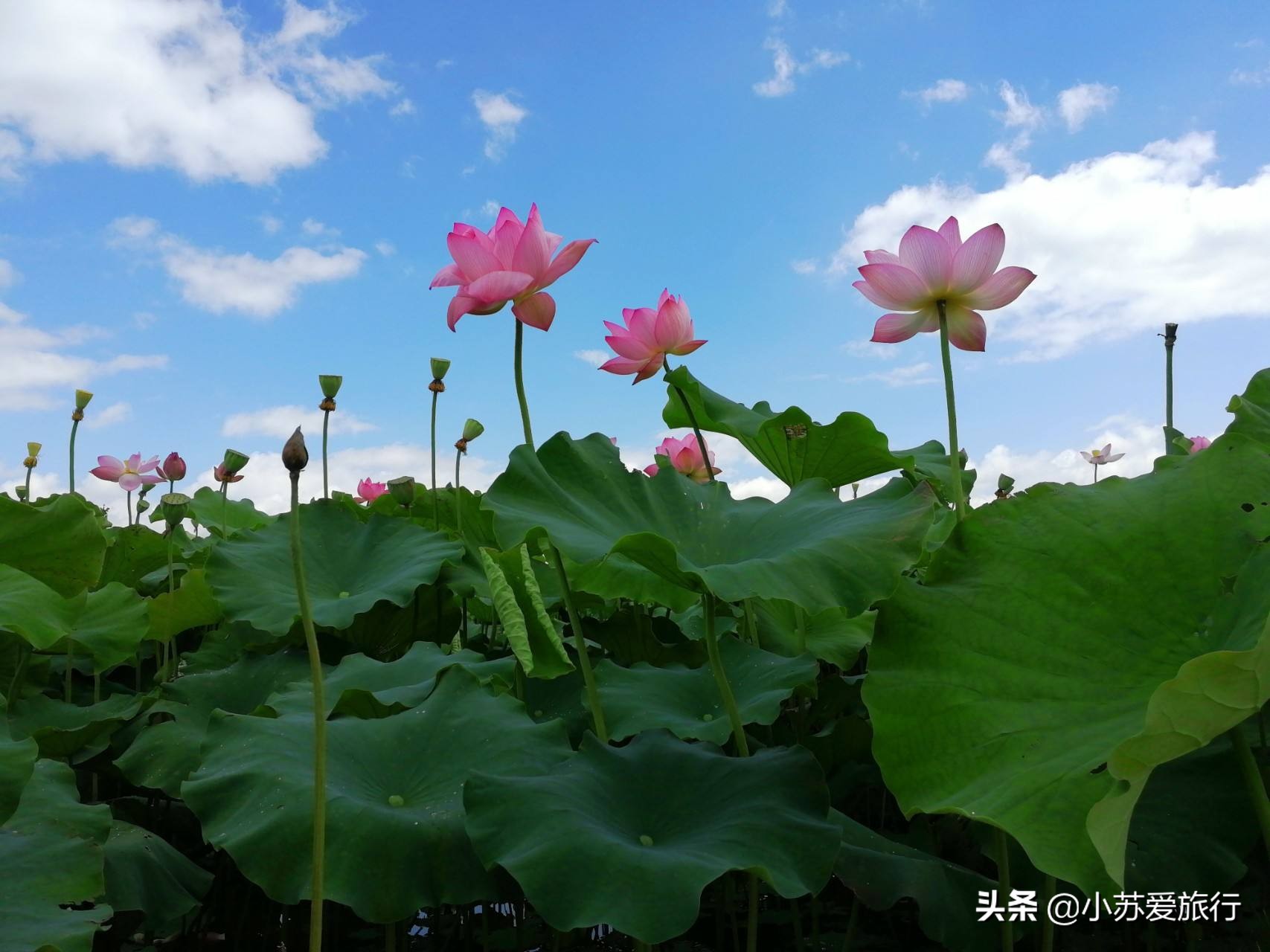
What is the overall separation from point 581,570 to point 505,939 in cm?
68

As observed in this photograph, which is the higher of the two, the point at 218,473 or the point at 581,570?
the point at 218,473

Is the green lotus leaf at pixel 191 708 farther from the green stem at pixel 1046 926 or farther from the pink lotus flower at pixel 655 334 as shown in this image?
the green stem at pixel 1046 926

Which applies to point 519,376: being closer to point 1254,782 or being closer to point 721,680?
point 721,680

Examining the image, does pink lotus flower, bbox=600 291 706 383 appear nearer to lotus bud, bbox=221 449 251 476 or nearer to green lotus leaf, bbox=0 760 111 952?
green lotus leaf, bbox=0 760 111 952

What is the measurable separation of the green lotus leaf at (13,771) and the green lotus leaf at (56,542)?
67cm

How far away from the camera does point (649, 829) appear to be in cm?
91

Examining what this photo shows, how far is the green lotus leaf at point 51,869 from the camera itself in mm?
813

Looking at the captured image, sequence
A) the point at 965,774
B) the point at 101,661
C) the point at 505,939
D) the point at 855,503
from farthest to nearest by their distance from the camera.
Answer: the point at 101,661
the point at 505,939
the point at 855,503
the point at 965,774

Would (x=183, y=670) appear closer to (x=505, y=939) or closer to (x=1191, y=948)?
(x=505, y=939)

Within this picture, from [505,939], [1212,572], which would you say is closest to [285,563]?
[505,939]

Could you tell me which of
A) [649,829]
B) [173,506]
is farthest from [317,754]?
[173,506]

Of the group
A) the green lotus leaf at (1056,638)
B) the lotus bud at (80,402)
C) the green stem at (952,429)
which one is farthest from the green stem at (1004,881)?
the lotus bud at (80,402)

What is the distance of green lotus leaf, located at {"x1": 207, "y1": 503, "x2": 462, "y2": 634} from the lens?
1.48m

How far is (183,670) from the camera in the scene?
5.81ft
